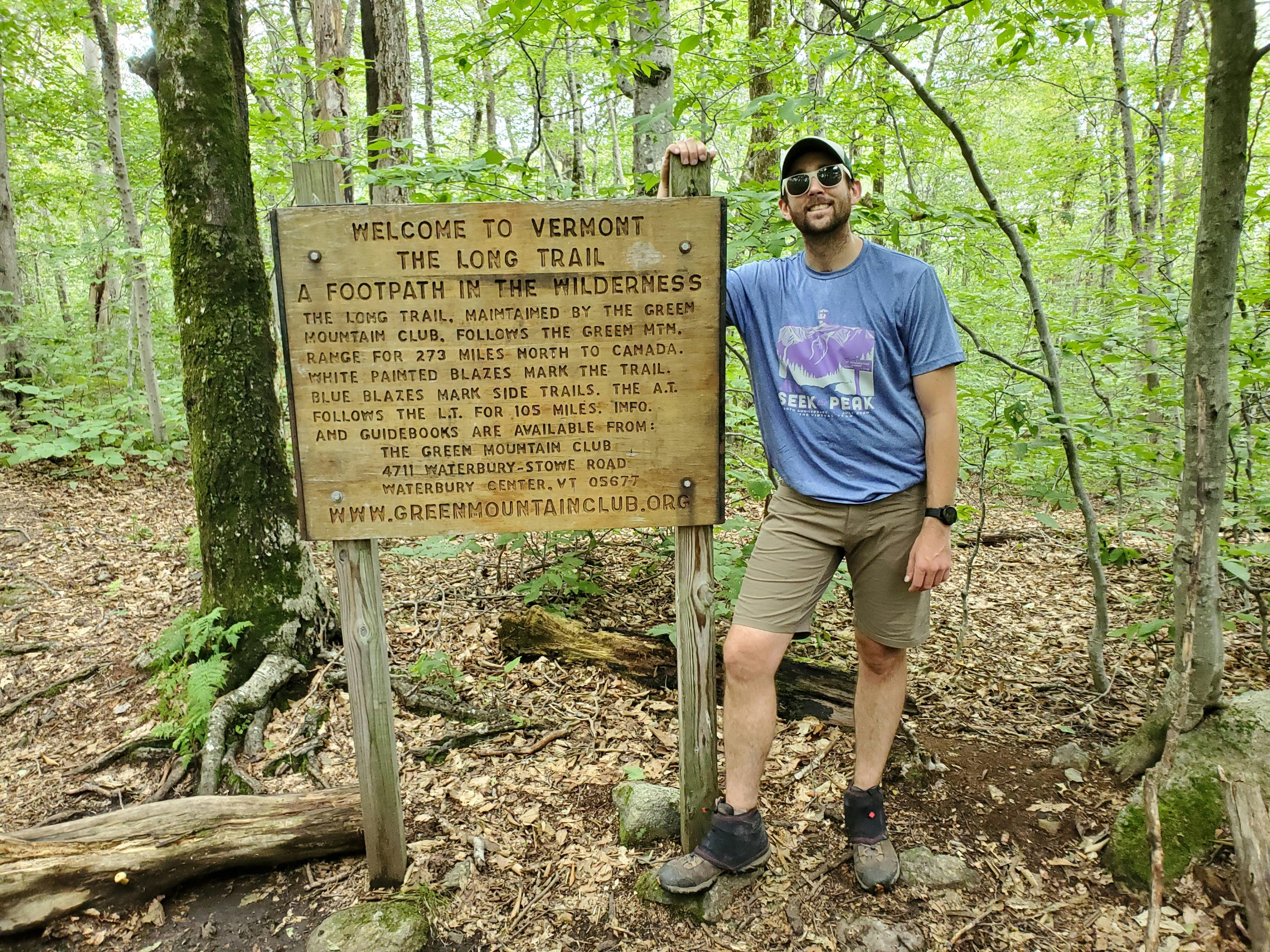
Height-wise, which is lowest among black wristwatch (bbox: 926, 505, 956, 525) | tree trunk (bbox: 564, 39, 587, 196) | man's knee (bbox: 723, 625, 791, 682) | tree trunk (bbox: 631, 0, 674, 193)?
man's knee (bbox: 723, 625, 791, 682)

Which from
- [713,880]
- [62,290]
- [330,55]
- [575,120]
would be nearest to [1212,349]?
[713,880]

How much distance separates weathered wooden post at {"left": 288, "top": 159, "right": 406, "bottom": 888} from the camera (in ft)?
7.98

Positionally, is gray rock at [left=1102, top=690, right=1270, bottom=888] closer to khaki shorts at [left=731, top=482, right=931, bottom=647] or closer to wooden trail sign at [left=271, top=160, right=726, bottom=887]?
khaki shorts at [left=731, top=482, right=931, bottom=647]

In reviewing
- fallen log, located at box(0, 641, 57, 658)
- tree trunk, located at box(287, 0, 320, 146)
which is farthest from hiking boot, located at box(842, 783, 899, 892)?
tree trunk, located at box(287, 0, 320, 146)

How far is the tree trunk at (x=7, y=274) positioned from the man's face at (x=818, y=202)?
11.1 m

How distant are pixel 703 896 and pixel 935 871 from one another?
2.86 feet

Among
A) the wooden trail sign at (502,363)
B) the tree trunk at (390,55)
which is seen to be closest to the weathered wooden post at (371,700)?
the wooden trail sign at (502,363)

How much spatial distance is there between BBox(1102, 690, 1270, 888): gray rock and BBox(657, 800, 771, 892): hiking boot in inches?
50.7

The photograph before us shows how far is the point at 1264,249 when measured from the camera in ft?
23.7

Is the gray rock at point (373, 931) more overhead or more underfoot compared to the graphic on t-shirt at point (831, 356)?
more underfoot

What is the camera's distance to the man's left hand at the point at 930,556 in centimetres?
239

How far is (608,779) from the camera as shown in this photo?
10.6 feet

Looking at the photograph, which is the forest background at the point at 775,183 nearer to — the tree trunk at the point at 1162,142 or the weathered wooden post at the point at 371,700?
the tree trunk at the point at 1162,142

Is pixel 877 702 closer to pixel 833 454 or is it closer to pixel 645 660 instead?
pixel 833 454
